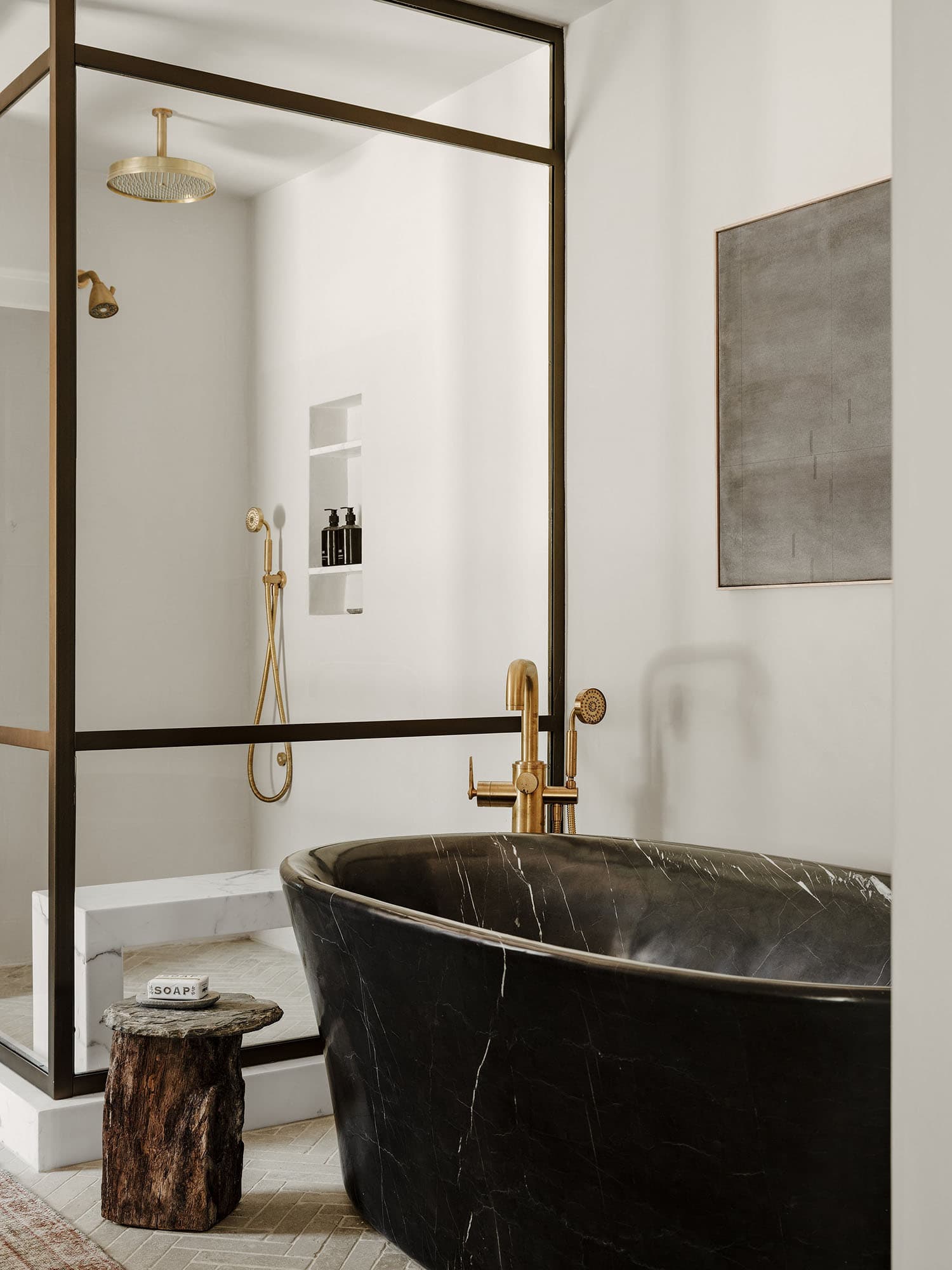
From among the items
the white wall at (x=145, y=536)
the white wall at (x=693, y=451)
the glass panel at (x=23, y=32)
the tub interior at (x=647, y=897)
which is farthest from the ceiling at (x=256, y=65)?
the tub interior at (x=647, y=897)

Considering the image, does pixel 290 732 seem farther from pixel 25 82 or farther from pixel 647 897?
pixel 25 82

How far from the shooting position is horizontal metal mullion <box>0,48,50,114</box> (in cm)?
285

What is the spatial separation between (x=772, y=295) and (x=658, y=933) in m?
1.39

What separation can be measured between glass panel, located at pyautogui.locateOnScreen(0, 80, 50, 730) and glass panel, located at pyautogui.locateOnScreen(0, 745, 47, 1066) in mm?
135

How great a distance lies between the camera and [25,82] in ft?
9.52

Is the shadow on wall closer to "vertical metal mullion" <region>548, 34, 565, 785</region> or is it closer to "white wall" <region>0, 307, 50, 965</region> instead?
"vertical metal mullion" <region>548, 34, 565, 785</region>

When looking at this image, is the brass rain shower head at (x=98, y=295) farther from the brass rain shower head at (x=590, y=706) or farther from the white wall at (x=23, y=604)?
the brass rain shower head at (x=590, y=706)

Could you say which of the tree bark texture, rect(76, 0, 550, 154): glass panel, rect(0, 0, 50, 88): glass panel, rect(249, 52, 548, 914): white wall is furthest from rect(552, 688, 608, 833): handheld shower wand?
rect(0, 0, 50, 88): glass panel

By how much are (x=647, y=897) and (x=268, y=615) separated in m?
1.09

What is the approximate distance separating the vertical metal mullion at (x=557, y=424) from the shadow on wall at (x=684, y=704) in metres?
0.31

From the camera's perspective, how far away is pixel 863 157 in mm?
2664

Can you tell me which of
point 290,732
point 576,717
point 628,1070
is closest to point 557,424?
point 576,717

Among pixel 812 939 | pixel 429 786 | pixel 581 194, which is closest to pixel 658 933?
pixel 812 939

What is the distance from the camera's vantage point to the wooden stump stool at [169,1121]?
7.68 ft
